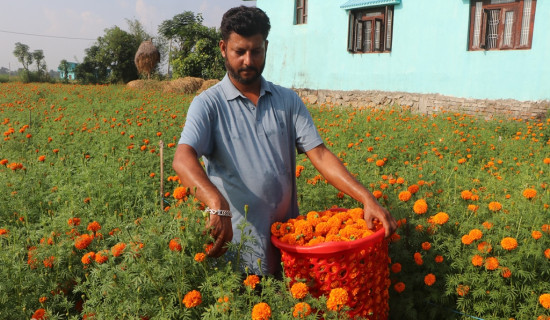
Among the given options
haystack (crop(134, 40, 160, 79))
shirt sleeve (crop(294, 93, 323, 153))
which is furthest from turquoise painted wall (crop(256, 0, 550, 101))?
haystack (crop(134, 40, 160, 79))

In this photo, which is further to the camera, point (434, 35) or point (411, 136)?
point (434, 35)

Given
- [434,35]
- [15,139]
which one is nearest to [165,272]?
[15,139]

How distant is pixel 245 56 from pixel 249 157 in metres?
0.48

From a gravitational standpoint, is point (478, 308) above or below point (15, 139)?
below

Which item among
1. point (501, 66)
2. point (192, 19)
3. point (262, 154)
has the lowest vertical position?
point (262, 154)

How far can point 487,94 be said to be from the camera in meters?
9.23

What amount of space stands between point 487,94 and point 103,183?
28.0ft

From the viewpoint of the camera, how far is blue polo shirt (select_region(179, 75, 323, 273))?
2.03m

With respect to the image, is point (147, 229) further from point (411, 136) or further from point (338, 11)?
point (338, 11)

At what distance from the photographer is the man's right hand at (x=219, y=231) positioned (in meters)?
1.58

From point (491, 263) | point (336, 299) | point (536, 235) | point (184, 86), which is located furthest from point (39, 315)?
point (184, 86)

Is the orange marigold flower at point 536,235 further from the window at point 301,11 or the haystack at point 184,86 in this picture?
the haystack at point 184,86

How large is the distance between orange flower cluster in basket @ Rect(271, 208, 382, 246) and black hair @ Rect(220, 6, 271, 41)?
91cm

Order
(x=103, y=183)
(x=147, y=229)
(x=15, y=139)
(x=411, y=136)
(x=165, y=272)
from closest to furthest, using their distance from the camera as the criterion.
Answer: (x=165, y=272)
(x=147, y=229)
(x=103, y=183)
(x=15, y=139)
(x=411, y=136)
